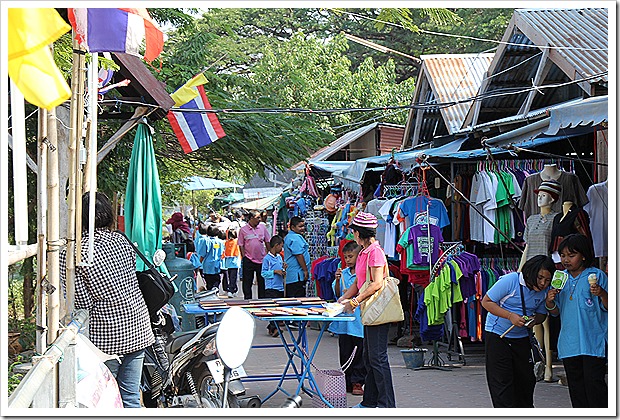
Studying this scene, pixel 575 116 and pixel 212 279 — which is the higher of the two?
pixel 575 116

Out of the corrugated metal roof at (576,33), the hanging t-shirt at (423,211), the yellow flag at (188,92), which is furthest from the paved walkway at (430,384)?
the corrugated metal roof at (576,33)

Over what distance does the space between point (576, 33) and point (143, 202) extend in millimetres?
6636

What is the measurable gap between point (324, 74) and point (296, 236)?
20.0 m

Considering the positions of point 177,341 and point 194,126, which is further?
point 194,126

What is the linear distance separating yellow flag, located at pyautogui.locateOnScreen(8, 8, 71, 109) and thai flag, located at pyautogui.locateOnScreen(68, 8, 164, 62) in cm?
184

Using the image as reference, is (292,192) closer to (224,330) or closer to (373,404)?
(373,404)

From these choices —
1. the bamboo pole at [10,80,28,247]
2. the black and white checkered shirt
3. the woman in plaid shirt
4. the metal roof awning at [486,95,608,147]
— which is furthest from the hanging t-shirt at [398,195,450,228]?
the bamboo pole at [10,80,28,247]

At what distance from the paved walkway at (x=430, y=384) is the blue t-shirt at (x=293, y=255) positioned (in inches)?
49.5

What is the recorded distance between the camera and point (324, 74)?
31.9 metres

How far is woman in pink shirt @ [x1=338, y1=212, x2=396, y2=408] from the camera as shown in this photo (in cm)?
743

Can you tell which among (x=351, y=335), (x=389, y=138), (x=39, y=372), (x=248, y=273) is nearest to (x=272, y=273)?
(x=248, y=273)

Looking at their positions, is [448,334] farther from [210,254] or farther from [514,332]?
[210,254]

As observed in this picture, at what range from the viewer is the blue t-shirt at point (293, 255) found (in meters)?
12.7

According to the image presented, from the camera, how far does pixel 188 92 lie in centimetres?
910
